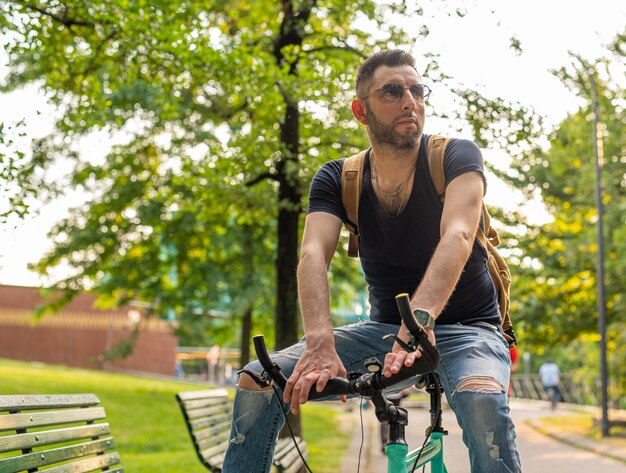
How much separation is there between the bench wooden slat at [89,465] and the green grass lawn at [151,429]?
4312 mm

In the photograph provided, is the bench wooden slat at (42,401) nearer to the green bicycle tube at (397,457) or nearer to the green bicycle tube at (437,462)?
the green bicycle tube at (437,462)

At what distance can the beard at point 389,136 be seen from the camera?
3.08 meters

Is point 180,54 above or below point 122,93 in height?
below

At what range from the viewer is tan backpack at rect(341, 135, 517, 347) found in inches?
121

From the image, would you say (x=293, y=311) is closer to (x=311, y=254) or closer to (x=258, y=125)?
(x=258, y=125)

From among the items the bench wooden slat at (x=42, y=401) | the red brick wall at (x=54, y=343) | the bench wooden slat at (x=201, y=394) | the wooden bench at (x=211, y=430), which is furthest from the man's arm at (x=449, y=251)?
the red brick wall at (x=54, y=343)

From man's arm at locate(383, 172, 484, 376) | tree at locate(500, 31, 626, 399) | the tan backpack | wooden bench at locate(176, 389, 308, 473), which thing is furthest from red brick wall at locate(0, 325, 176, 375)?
man's arm at locate(383, 172, 484, 376)

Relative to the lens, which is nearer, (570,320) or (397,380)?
(397,380)

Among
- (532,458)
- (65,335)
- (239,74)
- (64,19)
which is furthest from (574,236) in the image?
(65,335)

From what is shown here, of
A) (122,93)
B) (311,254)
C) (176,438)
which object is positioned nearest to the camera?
(311,254)

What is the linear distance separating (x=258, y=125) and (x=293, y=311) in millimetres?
2498

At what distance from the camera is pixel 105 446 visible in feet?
16.4

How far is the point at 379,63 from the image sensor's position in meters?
3.13

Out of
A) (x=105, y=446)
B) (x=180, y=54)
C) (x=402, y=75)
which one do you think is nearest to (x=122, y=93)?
(x=180, y=54)
